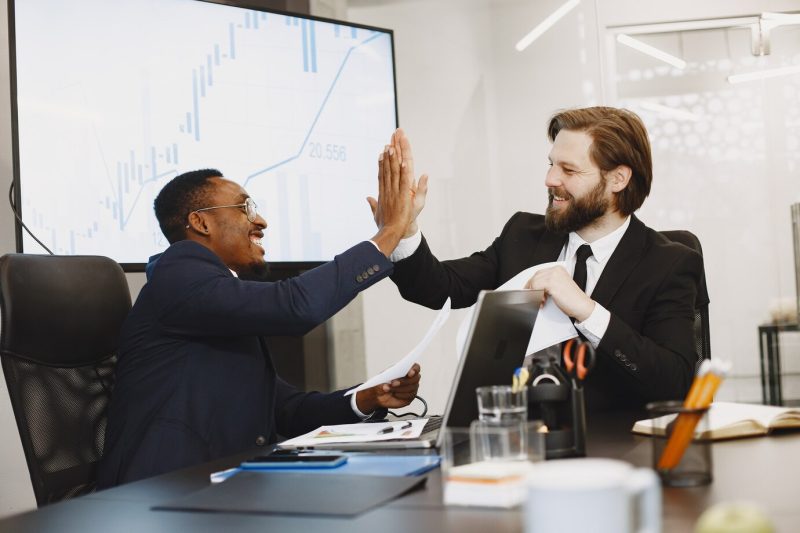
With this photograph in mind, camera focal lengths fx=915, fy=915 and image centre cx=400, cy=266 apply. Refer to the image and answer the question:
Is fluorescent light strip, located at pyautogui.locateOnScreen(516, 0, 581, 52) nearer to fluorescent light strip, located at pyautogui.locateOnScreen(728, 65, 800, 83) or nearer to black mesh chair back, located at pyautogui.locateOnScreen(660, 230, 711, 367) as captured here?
fluorescent light strip, located at pyautogui.locateOnScreen(728, 65, 800, 83)

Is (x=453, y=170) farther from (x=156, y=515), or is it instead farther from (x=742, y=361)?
(x=156, y=515)

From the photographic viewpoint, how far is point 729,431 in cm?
149

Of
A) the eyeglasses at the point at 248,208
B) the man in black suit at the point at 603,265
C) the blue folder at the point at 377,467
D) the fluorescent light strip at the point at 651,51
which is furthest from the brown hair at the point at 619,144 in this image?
the fluorescent light strip at the point at 651,51

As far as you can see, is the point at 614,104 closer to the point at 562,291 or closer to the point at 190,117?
the point at 190,117

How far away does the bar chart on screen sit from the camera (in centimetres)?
289

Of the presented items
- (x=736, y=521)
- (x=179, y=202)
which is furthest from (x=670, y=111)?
(x=736, y=521)

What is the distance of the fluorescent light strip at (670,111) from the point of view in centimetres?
460

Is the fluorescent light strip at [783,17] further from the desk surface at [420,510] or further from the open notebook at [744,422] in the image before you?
the desk surface at [420,510]

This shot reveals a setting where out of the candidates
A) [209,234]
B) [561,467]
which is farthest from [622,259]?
[561,467]

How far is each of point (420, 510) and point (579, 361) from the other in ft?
1.16

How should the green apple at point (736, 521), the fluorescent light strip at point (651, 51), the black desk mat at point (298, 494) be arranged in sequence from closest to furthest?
1. the green apple at point (736, 521)
2. the black desk mat at point (298, 494)
3. the fluorescent light strip at point (651, 51)

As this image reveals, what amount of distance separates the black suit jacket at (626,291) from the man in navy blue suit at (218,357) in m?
0.40

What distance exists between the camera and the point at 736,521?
65 cm

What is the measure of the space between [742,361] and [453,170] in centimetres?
174
